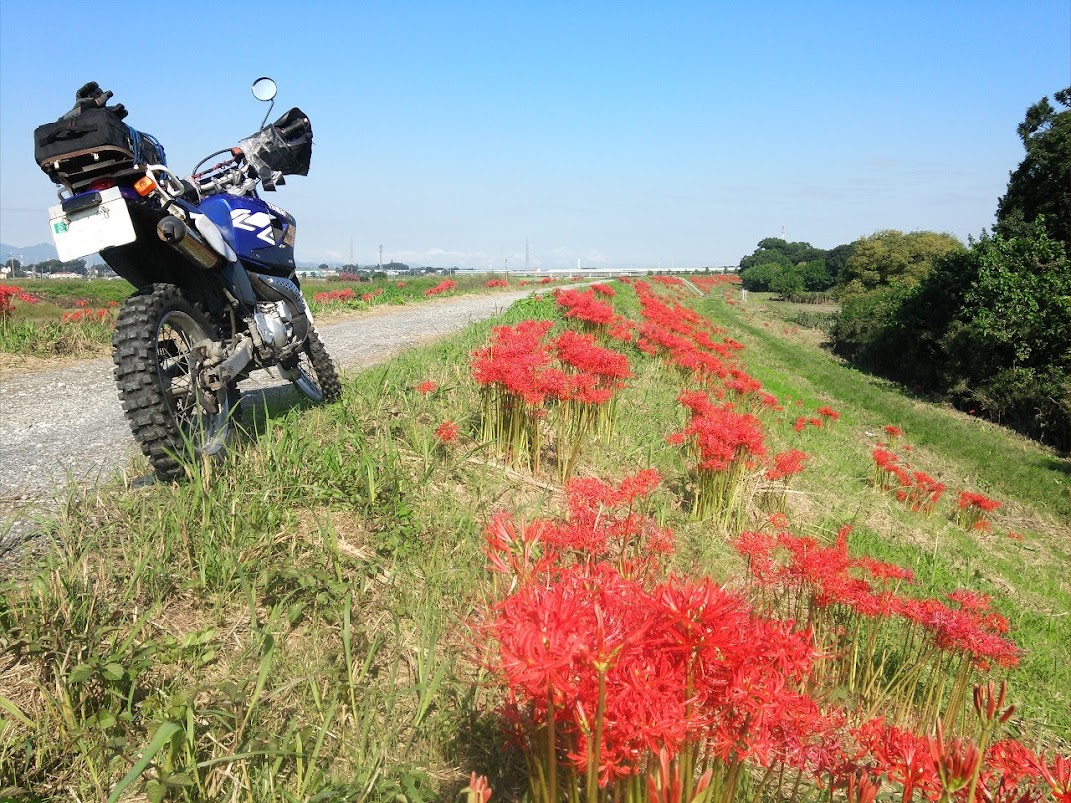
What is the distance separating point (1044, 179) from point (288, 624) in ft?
77.5

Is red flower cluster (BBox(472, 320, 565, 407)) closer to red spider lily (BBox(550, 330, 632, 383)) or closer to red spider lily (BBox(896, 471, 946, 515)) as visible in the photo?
red spider lily (BBox(550, 330, 632, 383))

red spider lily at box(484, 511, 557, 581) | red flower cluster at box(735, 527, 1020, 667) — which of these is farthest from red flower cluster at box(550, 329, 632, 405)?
red spider lily at box(484, 511, 557, 581)

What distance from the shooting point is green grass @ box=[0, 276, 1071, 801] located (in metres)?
1.73

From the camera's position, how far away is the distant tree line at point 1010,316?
51.6 ft

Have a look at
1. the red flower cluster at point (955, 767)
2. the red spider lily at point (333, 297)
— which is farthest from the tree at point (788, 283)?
the red flower cluster at point (955, 767)

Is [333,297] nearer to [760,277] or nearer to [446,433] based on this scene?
[446,433]

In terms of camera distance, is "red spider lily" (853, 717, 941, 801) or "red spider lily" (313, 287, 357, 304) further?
"red spider lily" (313, 287, 357, 304)

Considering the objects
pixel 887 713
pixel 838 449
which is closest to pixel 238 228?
pixel 887 713

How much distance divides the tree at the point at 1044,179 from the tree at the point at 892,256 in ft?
50.4

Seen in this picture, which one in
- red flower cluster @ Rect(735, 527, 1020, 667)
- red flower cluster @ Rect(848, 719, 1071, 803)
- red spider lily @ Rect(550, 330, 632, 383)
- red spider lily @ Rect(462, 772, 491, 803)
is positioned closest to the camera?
red spider lily @ Rect(462, 772, 491, 803)

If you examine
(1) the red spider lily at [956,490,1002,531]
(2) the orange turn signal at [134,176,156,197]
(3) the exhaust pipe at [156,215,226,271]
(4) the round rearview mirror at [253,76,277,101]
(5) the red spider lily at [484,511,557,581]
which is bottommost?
(1) the red spider lily at [956,490,1002,531]

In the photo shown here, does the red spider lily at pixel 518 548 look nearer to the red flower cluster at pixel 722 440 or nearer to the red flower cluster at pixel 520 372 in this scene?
the red flower cluster at pixel 520 372

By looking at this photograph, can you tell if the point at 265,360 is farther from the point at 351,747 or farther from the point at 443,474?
the point at 351,747

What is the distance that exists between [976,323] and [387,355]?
16552mm
